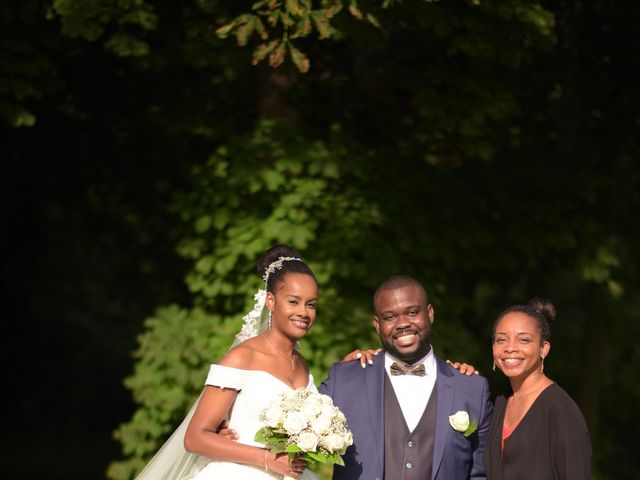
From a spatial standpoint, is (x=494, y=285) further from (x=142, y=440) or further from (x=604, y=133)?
(x=142, y=440)

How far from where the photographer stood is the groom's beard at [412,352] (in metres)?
5.17

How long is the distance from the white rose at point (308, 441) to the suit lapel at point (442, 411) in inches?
25.2

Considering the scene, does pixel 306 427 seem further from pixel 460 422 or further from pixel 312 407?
pixel 460 422

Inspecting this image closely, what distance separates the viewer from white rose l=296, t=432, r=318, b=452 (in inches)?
187

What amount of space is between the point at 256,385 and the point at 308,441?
0.62 metres

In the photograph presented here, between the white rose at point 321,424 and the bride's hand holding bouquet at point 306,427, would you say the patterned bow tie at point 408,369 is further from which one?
the white rose at point 321,424

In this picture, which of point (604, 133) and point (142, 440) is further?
point (604, 133)

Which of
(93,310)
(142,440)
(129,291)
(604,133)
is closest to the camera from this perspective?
(142,440)

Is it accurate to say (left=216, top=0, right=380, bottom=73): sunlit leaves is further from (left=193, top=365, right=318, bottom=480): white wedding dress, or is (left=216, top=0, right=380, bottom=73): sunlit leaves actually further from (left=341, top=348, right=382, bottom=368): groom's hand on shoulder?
(left=193, top=365, right=318, bottom=480): white wedding dress

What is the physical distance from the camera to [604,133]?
11203 millimetres

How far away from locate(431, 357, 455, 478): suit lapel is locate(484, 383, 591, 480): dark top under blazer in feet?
0.80

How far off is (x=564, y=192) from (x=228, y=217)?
3.52 m

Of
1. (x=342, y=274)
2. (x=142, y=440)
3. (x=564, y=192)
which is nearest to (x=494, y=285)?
(x=564, y=192)

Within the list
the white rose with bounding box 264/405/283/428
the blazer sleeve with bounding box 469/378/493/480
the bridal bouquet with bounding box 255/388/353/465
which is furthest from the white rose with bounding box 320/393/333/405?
the blazer sleeve with bounding box 469/378/493/480
